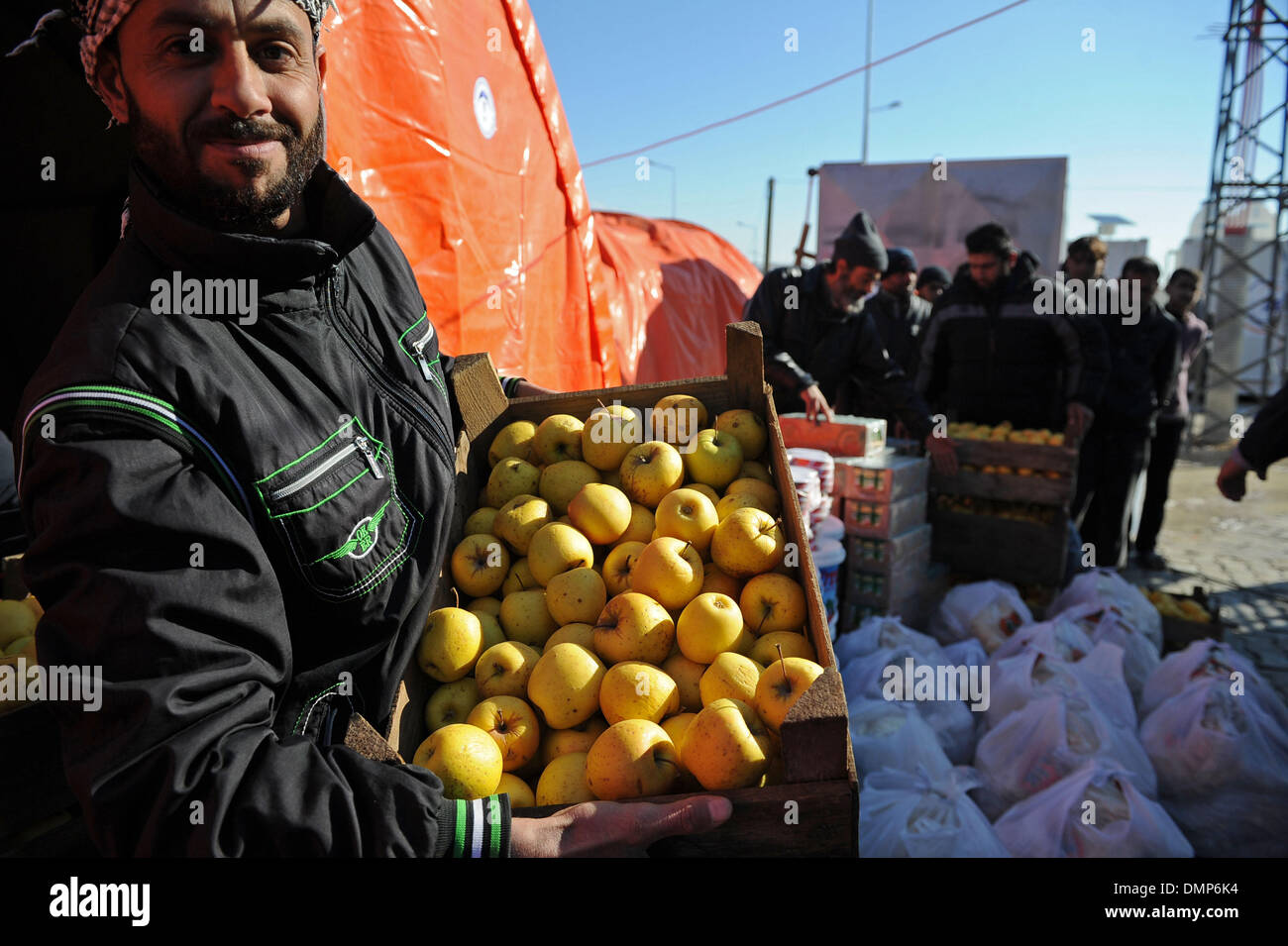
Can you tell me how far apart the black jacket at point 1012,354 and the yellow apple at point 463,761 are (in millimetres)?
5365

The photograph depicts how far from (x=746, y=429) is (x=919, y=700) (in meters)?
1.68

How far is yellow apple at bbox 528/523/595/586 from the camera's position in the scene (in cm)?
216

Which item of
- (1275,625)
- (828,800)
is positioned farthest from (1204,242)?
(828,800)

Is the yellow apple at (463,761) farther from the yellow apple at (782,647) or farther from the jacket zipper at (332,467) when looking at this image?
the yellow apple at (782,647)

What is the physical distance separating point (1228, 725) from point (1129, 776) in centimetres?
61

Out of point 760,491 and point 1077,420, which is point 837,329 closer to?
point 1077,420

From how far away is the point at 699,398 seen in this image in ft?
8.88

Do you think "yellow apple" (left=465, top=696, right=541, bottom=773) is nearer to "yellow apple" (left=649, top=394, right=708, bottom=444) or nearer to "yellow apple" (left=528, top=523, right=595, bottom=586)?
"yellow apple" (left=528, top=523, right=595, bottom=586)

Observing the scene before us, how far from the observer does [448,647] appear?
1891mm

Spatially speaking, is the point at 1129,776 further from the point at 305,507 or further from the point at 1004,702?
the point at 305,507

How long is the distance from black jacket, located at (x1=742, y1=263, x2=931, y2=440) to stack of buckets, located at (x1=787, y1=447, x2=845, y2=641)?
5.06ft

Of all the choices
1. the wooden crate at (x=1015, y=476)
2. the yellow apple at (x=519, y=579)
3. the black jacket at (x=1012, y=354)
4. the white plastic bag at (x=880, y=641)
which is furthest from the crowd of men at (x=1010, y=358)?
the yellow apple at (x=519, y=579)

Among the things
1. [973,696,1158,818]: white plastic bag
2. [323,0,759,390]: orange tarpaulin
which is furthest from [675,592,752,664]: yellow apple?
[973,696,1158,818]: white plastic bag

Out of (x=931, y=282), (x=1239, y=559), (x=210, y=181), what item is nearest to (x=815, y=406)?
(x=210, y=181)
